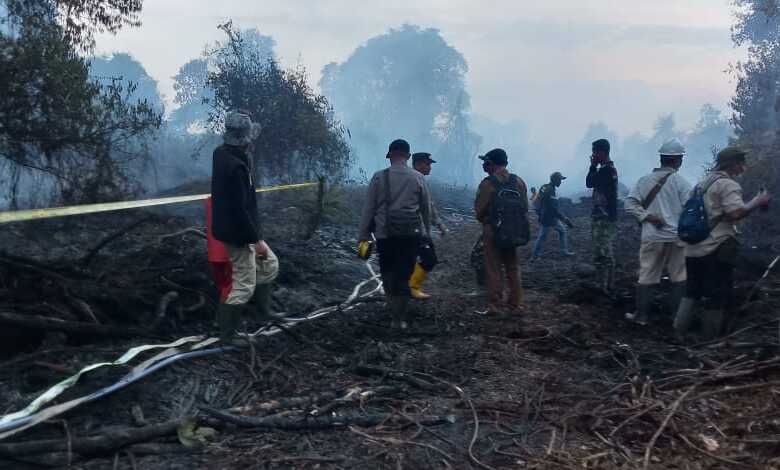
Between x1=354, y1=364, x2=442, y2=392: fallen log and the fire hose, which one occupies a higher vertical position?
the fire hose

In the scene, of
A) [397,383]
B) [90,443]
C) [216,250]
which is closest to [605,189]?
[397,383]

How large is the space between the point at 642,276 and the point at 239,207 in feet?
14.0

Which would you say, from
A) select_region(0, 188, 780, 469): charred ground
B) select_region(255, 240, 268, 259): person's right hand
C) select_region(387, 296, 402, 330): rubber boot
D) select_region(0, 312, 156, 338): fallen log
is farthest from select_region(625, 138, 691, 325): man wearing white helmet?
select_region(0, 312, 156, 338): fallen log

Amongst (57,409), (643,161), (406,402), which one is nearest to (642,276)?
(406,402)

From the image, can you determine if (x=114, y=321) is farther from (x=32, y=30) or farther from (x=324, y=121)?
(x=324, y=121)

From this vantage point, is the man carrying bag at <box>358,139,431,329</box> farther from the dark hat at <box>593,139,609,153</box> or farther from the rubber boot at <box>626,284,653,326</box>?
the dark hat at <box>593,139,609,153</box>

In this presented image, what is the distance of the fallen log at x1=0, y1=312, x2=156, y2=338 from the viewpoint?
15.6 ft

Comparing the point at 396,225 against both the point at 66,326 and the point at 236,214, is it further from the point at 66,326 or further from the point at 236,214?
the point at 66,326

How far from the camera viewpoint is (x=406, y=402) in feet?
13.7

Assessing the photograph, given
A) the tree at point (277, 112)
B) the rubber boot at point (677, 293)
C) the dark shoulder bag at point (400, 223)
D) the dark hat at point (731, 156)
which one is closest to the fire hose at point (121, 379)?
the dark shoulder bag at point (400, 223)

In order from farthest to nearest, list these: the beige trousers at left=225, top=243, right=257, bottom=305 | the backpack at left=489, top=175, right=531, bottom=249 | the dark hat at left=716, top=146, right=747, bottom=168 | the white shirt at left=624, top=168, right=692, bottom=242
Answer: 1. the backpack at left=489, top=175, right=531, bottom=249
2. the white shirt at left=624, top=168, right=692, bottom=242
3. the dark hat at left=716, top=146, right=747, bottom=168
4. the beige trousers at left=225, top=243, right=257, bottom=305

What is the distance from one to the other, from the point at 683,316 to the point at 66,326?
18.3 ft

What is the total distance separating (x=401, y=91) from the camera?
81.7 m

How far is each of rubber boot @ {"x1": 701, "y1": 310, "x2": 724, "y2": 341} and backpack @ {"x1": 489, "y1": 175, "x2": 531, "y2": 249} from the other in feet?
6.60
